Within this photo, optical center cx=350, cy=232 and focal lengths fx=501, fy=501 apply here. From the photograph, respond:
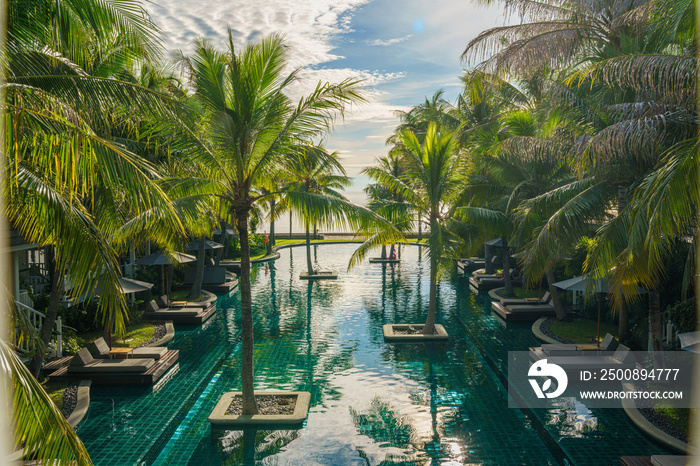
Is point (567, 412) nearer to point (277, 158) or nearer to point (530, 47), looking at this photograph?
point (277, 158)

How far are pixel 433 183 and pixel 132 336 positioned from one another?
32.1 ft

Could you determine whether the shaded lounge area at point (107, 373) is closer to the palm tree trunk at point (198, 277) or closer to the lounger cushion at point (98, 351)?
the lounger cushion at point (98, 351)

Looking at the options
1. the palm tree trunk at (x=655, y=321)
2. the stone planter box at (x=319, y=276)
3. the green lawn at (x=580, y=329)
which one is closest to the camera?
the palm tree trunk at (x=655, y=321)

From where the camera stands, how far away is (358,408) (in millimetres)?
9750

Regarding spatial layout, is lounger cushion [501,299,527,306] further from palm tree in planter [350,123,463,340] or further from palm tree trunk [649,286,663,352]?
palm tree trunk [649,286,663,352]

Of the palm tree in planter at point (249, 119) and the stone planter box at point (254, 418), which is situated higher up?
the palm tree in planter at point (249, 119)

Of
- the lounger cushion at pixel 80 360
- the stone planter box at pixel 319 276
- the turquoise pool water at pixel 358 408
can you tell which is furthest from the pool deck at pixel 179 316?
the stone planter box at pixel 319 276

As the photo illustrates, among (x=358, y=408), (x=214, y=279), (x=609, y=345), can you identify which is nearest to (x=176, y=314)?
(x=214, y=279)

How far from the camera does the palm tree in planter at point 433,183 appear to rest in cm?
1346

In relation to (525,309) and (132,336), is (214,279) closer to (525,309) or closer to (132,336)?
(132,336)

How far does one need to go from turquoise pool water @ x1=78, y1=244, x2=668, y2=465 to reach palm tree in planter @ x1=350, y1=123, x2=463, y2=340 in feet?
7.00

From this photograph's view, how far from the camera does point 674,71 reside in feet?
23.3

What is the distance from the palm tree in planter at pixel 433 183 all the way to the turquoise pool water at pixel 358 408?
7.00 feet

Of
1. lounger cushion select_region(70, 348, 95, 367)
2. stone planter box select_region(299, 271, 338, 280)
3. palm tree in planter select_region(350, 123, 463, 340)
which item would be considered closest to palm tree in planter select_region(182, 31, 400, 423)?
lounger cushion select_region(70, 348, 95, 367)
